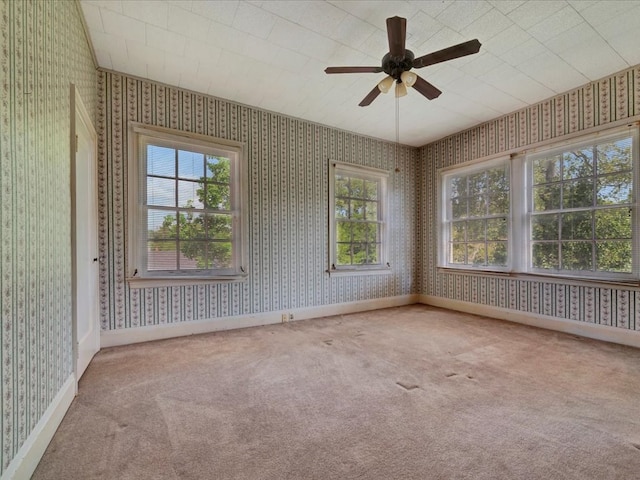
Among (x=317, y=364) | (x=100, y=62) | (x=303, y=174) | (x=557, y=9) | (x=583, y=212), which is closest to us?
(x=557, y=9)

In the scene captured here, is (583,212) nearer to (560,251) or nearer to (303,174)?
(560,251)

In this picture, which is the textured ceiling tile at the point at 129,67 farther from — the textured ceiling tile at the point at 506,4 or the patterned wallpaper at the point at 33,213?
the textured ceiling tile at the point at 506,4

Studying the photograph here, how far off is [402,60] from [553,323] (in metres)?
3.44

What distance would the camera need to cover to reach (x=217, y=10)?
2.21 m

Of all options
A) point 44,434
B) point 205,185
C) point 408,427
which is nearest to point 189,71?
point 205,185

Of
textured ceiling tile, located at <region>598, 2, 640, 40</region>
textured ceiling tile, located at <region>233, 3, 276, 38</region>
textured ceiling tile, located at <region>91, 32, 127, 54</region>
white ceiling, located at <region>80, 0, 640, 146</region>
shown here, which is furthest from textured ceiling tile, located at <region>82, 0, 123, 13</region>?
textured ceiling tile, located at <region>598, 2, 640, 40</region>

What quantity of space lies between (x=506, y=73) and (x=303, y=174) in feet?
8.28

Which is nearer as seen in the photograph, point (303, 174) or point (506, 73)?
point (506, 73)

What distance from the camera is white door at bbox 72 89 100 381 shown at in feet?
7.43

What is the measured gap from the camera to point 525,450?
1436 millimetres

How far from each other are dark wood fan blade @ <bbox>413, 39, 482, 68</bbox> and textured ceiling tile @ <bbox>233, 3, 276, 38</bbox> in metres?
1.20

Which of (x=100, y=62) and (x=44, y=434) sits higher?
(x=100, y=62)

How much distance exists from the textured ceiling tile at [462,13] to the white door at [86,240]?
9.25 feet

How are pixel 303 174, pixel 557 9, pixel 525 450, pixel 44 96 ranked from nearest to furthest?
pixel 525 450
pixel 44 96
pixel 557 9
pixel 303 174
